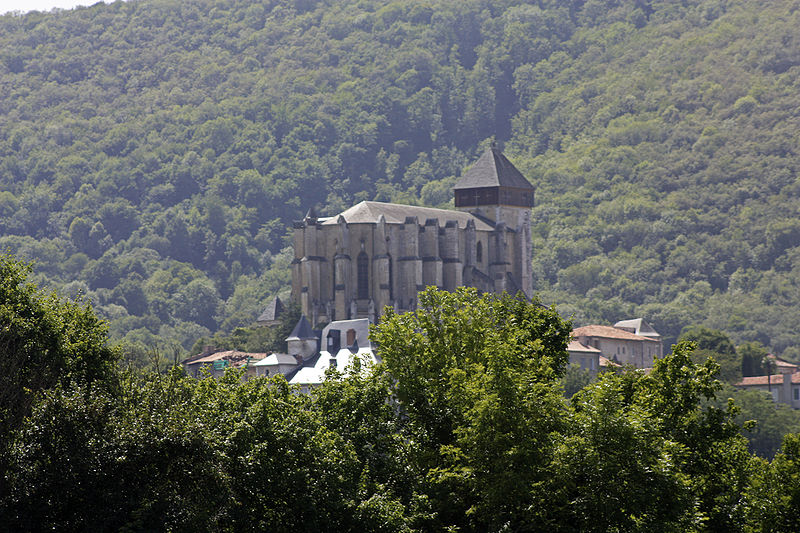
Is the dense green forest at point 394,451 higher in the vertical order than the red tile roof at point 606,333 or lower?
lower

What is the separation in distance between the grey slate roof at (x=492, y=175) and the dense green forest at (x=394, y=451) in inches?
4180

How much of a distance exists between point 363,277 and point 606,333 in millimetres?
25350

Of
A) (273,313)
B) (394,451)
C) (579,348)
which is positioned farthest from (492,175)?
(394,451)

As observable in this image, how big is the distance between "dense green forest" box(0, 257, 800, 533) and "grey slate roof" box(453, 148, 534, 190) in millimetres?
106167

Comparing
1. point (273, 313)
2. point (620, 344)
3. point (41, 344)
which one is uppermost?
point (273, 313)

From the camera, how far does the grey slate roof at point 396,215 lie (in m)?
134

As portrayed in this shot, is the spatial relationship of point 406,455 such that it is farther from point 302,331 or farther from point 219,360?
point 219,360

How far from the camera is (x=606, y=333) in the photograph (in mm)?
143375

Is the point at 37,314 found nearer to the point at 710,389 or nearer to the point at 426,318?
the point at 426,318

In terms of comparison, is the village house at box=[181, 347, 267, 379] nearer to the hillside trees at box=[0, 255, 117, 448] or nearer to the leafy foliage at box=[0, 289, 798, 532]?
the hillside trees at box=[0, 255, 117, 448]

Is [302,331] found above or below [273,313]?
below

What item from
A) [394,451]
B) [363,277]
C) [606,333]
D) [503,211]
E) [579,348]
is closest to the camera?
[394,451]

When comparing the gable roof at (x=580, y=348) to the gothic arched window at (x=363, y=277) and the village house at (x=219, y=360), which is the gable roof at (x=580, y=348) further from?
the village house at (x=219, y=360)

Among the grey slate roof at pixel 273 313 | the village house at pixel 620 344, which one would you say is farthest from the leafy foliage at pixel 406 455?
the grey slate roof at pixel 273 313
